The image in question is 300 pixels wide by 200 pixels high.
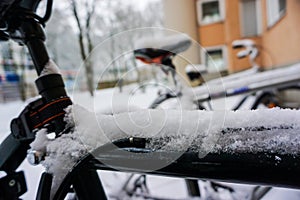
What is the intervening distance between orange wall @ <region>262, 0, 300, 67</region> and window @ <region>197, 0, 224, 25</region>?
2.05 meters

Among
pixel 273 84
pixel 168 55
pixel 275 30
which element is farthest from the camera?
pixel 275 30

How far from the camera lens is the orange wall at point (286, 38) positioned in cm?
315

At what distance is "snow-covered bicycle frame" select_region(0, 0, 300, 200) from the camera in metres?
0.24

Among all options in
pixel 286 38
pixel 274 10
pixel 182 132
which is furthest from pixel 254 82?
pixel 274 10

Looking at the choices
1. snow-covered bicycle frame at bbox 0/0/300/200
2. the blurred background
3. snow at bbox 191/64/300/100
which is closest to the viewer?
snow-covered bicycle frame at bbox 0/0/300/200

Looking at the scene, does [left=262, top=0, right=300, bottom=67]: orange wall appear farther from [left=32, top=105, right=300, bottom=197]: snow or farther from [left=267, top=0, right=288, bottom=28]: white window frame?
[left=32, top=105, right=300, bottom=197]: snow

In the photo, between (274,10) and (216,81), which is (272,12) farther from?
(216,81)

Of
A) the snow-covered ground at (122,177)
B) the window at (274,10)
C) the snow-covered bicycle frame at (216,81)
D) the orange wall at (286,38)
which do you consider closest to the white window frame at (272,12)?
the window at (274,10)

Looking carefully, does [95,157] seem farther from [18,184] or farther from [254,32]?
[254,32]

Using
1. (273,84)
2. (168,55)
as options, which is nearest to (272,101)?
(273,84)

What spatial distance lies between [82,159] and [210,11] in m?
7.04

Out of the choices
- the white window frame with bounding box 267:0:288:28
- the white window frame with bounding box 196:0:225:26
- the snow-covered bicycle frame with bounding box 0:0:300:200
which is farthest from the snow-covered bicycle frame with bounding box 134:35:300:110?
the white window frame with bounding box 196:0:225:26

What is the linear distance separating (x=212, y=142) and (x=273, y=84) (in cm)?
152

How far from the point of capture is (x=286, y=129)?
25cm
